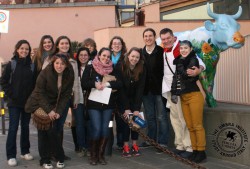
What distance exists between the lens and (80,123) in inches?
243

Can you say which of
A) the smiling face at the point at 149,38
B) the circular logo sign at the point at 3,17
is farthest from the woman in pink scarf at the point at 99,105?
the circular logo sign at the point at 3,17

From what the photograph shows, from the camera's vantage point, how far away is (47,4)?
18.2 metres

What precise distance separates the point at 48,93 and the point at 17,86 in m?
0.52

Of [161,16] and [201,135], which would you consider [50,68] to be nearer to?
[201,135]

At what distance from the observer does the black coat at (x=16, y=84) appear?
566 centimetres

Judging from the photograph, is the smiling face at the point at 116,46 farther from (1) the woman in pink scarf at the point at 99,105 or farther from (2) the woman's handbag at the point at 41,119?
(2) the woman's handbag at the point at 41,119

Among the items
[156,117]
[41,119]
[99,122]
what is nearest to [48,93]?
[41,119]

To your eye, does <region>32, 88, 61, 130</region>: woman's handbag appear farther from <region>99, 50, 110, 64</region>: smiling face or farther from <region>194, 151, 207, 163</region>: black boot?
<region>194, 151, 207, 163</region>: black boot

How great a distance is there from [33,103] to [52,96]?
11.3 inches

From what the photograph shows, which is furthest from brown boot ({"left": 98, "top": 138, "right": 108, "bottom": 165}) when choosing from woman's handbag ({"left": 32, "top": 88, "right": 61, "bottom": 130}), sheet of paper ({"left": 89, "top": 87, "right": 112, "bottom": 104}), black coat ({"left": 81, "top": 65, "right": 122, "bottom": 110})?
woman's handbag ({"left": 32, "top": 88, "right": 61, "bottom": 130})

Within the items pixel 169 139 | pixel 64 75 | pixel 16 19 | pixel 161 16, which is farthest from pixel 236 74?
pixel 16 19

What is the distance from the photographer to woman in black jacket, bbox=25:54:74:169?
547 cm

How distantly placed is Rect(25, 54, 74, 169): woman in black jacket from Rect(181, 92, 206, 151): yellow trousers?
69.5 inches

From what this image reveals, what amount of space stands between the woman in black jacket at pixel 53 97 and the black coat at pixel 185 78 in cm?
159
